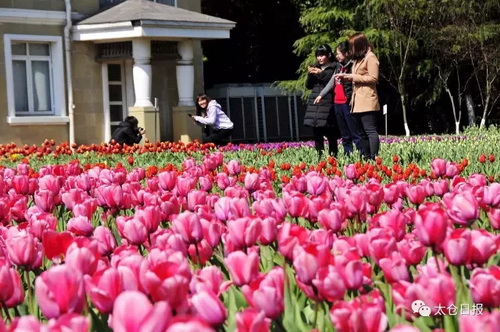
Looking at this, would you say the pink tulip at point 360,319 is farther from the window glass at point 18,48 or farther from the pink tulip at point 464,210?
the window glass at point 18,48

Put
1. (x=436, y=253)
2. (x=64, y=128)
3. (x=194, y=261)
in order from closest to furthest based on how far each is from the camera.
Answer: (x=436, y=253) → (x=194, y=261) → (x=64, y=128)

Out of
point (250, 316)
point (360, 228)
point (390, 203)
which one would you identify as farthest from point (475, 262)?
point (390, 203)

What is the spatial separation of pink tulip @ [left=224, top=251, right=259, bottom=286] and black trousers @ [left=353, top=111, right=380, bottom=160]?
28.3 feet

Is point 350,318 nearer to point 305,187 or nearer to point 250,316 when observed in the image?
point 250,316

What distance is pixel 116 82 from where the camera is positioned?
25.9 metres

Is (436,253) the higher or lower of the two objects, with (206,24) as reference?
lower

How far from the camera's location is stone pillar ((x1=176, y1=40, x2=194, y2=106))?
25.5 m

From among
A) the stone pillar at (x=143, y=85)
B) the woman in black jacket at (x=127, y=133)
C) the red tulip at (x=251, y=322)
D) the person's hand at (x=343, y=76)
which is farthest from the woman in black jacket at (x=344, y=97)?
the stone pillar at (x=143, y=85)

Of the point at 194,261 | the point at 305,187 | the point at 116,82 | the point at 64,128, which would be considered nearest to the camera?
the point at 194,261

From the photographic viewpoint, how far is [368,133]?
37.8 ft

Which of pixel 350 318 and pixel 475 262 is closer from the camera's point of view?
pixel 350 318

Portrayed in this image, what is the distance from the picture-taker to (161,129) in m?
26.2

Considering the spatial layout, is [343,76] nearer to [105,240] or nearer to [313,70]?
[313,70]

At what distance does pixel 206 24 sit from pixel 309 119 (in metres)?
12.8
